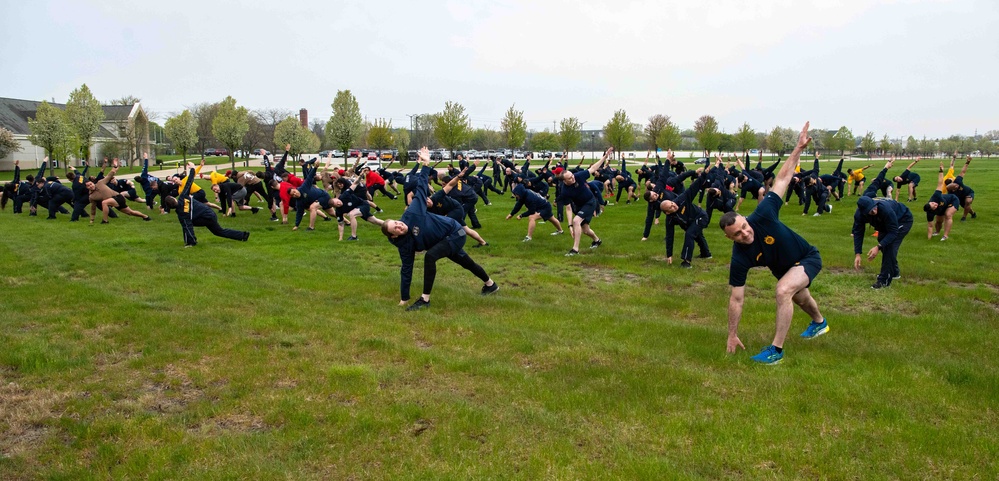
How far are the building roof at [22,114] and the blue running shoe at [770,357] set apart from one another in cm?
6439

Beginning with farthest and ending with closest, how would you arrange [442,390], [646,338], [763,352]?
Answer: [646,338] → [763,352] → [442,390]

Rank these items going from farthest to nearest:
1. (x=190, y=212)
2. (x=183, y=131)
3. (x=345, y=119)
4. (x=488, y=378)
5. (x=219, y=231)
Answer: (x=183, y=131) < (x=345, y=119) < (x=219, y=231) < (x=190, y=212) < (x=488, y=378)

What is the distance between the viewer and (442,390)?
6.10 meters

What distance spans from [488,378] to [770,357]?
2.87 m

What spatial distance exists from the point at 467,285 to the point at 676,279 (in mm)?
3636

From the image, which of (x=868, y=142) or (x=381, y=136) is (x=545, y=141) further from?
(x=868, y=142)

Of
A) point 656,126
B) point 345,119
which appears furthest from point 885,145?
point 345,119

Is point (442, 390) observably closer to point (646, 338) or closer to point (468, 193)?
point (646, 338)

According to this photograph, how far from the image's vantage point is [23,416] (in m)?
5.51

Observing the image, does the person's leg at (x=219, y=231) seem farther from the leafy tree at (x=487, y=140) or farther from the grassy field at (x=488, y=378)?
the leafy tree at (x=487, y=140)

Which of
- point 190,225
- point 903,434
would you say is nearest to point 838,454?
point 903,434

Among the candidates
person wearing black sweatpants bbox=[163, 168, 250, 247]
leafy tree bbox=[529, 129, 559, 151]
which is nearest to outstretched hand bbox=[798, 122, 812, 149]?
person wearing black sweatpants bbox=[163, 168, 250, 247]

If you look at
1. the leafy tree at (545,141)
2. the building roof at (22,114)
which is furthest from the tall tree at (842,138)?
the building roof at (22,114)

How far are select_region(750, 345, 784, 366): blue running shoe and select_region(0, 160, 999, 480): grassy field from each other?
0.41ft
